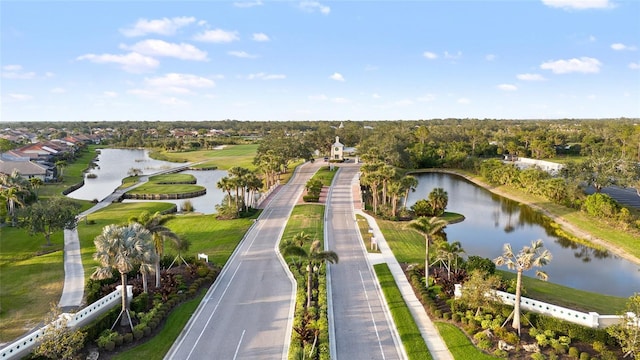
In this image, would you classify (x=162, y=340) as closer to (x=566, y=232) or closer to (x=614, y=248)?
(x=614, y=248)

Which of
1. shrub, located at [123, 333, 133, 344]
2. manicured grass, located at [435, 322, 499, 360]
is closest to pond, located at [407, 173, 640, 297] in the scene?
manicured grass, located at [435, 322, 499, 360]

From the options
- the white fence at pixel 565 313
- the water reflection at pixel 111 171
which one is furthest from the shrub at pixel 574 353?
the water reflection at pixel 111 171

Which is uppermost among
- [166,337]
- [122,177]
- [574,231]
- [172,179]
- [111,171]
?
[172,179]

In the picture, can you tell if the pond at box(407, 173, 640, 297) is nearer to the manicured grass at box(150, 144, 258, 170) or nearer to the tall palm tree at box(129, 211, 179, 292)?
the tall palm tree at box(129, 211, 179, 292)

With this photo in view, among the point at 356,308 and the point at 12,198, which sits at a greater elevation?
the point at 12,198

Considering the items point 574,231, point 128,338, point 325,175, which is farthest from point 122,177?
point 574,231

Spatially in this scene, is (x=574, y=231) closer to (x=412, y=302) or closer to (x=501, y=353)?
(x=412, y=302)

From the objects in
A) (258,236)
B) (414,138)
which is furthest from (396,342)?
(414,138)
